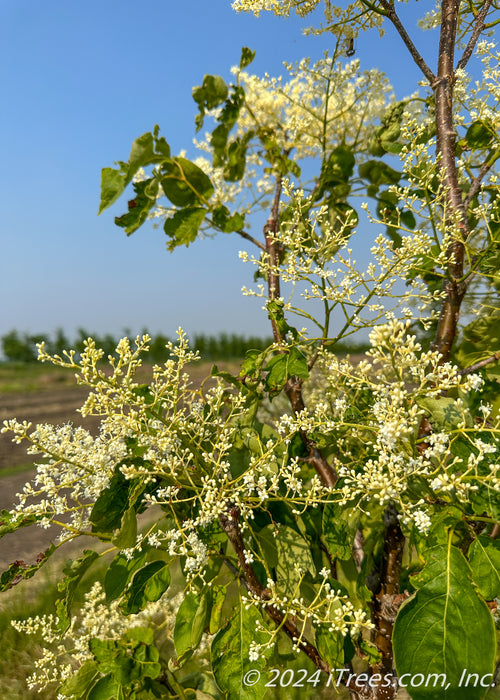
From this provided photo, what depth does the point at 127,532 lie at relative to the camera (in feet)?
3.78

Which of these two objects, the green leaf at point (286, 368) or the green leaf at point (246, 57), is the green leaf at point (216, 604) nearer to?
the green leaf at point (286, 368)

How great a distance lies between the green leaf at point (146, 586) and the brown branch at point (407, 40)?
1.67m

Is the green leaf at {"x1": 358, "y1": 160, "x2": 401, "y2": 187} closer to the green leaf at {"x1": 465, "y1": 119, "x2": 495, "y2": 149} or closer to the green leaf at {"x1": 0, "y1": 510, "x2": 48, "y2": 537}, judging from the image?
the green leaf at {"x1": 465, "y1": 119, "x2": 495, "y2": 149}

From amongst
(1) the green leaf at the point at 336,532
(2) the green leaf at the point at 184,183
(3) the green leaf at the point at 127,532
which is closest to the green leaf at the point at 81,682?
(3) the green leaf at the point at 127,532

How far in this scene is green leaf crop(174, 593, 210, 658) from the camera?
1.28 metres

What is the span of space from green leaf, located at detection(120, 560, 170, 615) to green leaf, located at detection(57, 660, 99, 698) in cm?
49

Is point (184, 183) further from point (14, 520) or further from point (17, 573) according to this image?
point (17, 573)

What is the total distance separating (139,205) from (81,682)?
5.20 feet

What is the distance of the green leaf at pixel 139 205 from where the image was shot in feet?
5.12

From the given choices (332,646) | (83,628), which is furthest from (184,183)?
(83,628)

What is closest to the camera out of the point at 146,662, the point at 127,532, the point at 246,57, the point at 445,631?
the point at 445,631

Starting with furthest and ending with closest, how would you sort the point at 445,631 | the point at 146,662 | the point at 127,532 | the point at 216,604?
1. the point at 146,662
2. the point at 216,604
3. the point at 127,532
4. the point at 445,631

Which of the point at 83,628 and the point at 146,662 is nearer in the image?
the point at 146,662

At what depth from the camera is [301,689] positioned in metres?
2.69
